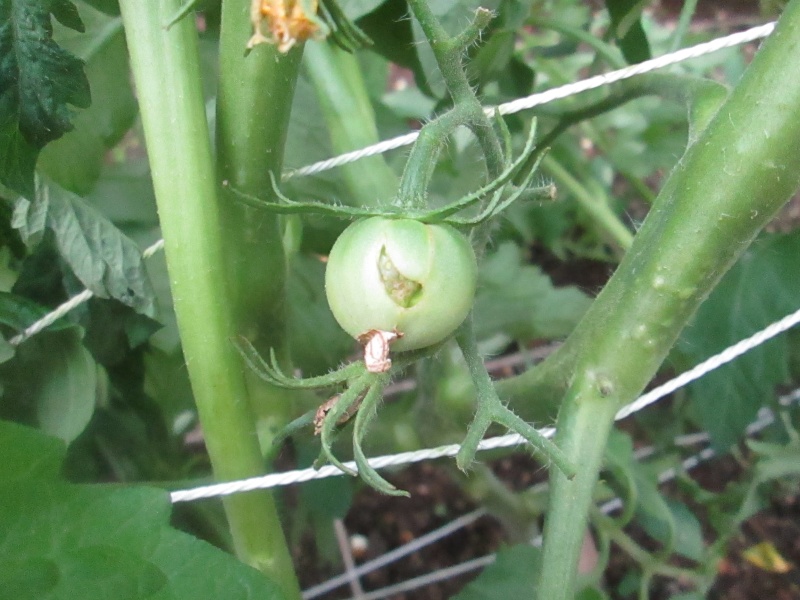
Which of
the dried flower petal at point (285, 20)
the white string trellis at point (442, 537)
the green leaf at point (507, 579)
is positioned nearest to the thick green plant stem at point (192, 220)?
the dried flower petal at point (285, 20)

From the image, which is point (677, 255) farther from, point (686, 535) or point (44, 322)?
point (686, 535)

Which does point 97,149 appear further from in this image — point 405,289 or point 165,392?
point 405,289

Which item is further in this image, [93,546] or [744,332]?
[744,332]

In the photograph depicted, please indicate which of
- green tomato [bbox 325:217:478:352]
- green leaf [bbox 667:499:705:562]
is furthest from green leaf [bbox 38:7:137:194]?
green leaf [bbox 667:499:705:562]

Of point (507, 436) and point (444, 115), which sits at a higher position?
point (444, 115)

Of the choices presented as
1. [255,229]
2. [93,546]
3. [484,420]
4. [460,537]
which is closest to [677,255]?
[484,420]

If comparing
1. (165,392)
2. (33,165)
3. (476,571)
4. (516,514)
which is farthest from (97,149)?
(476,571)
